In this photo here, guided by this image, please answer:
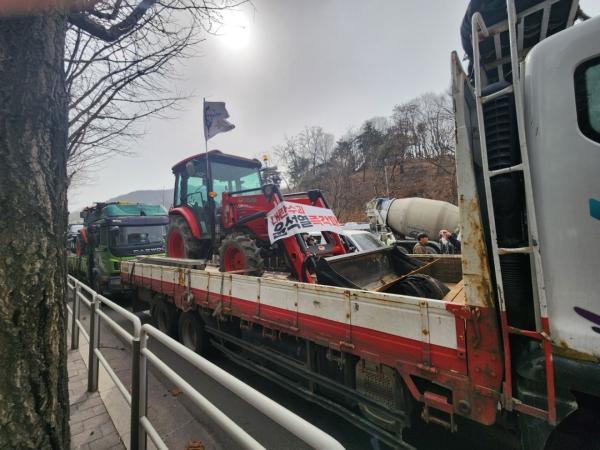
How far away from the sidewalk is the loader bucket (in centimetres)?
237

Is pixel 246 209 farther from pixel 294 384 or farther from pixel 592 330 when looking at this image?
pixel 592 330

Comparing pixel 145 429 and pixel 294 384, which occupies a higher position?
pixel 145 429

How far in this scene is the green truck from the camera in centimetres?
942

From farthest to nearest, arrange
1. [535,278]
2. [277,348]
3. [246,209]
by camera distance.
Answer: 1. [246,209]
2. [277,348]
3. [535,278]

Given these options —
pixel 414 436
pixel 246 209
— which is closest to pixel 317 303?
pixel 414 436

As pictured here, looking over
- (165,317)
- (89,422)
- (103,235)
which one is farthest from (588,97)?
(103,235)

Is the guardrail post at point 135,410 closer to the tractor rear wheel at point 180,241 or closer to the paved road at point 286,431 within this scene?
the paved road at point 286,431

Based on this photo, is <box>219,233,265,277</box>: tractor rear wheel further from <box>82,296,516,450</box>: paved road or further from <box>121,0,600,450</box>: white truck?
<box>121,0,600,450</box>: white truck

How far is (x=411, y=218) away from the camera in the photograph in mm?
14297

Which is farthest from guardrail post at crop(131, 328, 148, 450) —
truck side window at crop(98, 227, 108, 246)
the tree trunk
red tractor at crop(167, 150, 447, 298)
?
truck side window at crop(98, 227, 108, 246)

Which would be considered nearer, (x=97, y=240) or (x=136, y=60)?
(x=136, y=60)

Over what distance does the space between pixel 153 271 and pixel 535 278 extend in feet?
19.3

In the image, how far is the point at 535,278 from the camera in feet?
5.43

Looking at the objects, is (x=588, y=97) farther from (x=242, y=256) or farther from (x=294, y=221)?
(x=242, y=256)
